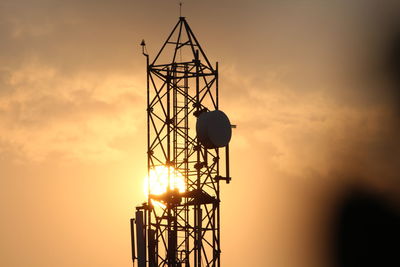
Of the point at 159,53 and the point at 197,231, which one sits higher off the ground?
the point at 159,53

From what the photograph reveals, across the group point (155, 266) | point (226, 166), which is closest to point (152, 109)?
Result: point (226, 166)

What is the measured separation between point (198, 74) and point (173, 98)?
7.26 ft

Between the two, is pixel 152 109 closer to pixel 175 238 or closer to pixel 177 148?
pixel 177 148

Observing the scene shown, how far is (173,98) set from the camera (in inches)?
2542

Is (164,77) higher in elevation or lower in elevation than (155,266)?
higher

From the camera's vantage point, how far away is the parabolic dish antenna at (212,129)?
63.5 meters

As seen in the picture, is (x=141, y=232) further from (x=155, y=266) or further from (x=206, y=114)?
(x=206, y=114)

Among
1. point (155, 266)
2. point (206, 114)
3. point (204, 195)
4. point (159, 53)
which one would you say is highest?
point (159, 53)

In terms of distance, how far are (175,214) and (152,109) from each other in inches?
272

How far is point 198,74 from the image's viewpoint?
210 feet

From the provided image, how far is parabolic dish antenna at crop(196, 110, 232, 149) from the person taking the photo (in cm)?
6350

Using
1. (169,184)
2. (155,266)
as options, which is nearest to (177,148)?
(169,184)

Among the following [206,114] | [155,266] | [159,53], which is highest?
[159,53]

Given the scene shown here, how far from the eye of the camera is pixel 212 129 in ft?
209
